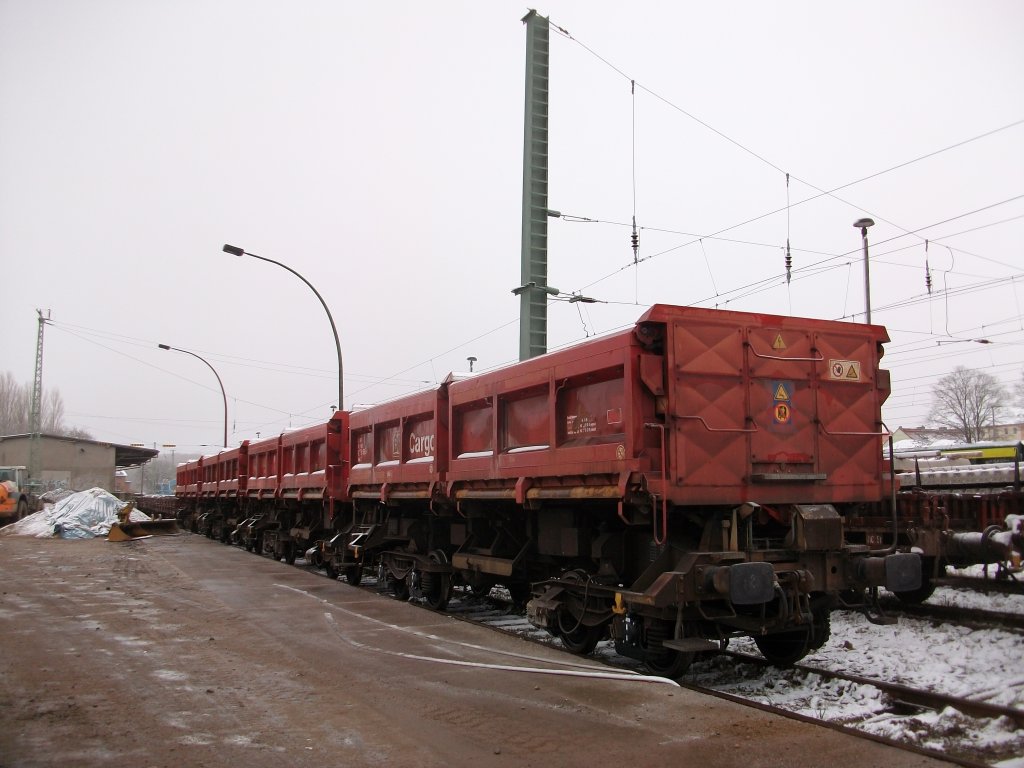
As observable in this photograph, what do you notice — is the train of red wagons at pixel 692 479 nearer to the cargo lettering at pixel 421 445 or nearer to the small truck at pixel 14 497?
the cargo lettering at pixel 421 445

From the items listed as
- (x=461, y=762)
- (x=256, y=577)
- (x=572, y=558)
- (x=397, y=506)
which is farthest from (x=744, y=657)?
(x=256, y=577)

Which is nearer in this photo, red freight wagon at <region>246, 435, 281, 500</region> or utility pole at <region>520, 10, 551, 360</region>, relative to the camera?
utility pole at <region>520, 10, 551, 360</region>

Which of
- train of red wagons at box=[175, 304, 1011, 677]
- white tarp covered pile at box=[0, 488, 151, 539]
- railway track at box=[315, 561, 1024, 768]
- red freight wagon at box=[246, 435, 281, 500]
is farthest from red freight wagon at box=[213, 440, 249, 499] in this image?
railway track at box=[315, 561, 1024, 768]

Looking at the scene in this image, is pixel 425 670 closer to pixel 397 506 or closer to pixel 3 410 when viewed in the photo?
pixel 397 506

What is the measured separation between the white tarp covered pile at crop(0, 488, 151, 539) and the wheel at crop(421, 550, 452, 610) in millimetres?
20870

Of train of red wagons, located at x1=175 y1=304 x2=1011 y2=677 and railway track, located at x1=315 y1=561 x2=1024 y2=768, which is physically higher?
train of red wagons, located at x1=175 y1=304 x2=1011 y2=677

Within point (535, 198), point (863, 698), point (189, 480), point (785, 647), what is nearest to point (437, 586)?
point (785, 647)

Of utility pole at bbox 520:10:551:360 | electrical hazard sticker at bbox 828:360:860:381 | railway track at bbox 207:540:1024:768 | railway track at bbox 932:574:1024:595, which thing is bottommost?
railway track at bbox 207:540:1024:768

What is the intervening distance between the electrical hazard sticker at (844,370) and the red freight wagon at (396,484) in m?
5.03

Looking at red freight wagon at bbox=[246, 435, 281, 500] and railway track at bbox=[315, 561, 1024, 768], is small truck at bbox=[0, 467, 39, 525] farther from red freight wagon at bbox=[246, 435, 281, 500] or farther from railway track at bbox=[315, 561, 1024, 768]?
railway track at bbox=[315, 561, 1024, 768]

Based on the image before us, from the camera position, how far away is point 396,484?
12.0 m

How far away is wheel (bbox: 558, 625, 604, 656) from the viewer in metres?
7.79

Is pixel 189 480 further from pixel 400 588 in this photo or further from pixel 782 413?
pixel 782 413

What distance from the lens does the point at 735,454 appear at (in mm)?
6730
